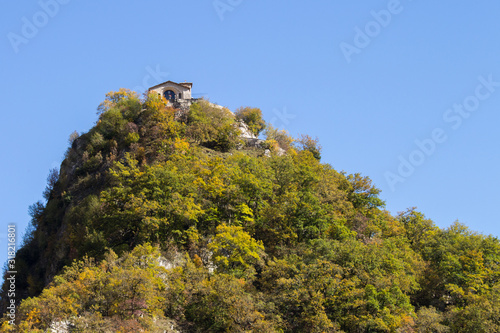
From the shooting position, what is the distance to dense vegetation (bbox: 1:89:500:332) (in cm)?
3866

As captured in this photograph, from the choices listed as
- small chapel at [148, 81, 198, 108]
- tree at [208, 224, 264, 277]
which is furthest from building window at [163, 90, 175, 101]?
tree at [208, 224, 264, 277]

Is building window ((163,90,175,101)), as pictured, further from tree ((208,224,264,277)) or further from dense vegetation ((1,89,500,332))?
Result: tree ((208,224,264,277))

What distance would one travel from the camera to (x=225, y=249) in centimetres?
4438

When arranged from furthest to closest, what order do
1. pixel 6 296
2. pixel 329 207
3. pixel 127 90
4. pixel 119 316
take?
pixel 127 90, pixel 6 296, pixel 329 207, pixel 119 316

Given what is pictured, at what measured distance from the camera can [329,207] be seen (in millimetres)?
51344

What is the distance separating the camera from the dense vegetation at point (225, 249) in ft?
127

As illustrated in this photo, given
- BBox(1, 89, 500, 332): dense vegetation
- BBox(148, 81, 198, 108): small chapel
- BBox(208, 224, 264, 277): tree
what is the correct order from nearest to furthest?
BBox(1, 89, 500, 332): dense vegetation → BBox(208, 224, 264, 277): tree → BBox(148, 81, 198, 108): small chapel

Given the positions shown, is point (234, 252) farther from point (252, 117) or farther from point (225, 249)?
point (252, 117)

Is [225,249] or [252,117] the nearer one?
[225,249]

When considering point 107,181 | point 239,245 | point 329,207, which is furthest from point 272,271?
point 107,181

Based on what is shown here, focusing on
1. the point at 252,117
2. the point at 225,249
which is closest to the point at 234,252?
the point at 225,249

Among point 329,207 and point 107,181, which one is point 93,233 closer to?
point 107,181

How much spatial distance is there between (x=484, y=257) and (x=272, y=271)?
18269 mm

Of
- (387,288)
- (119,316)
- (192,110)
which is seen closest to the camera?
(119,316)
